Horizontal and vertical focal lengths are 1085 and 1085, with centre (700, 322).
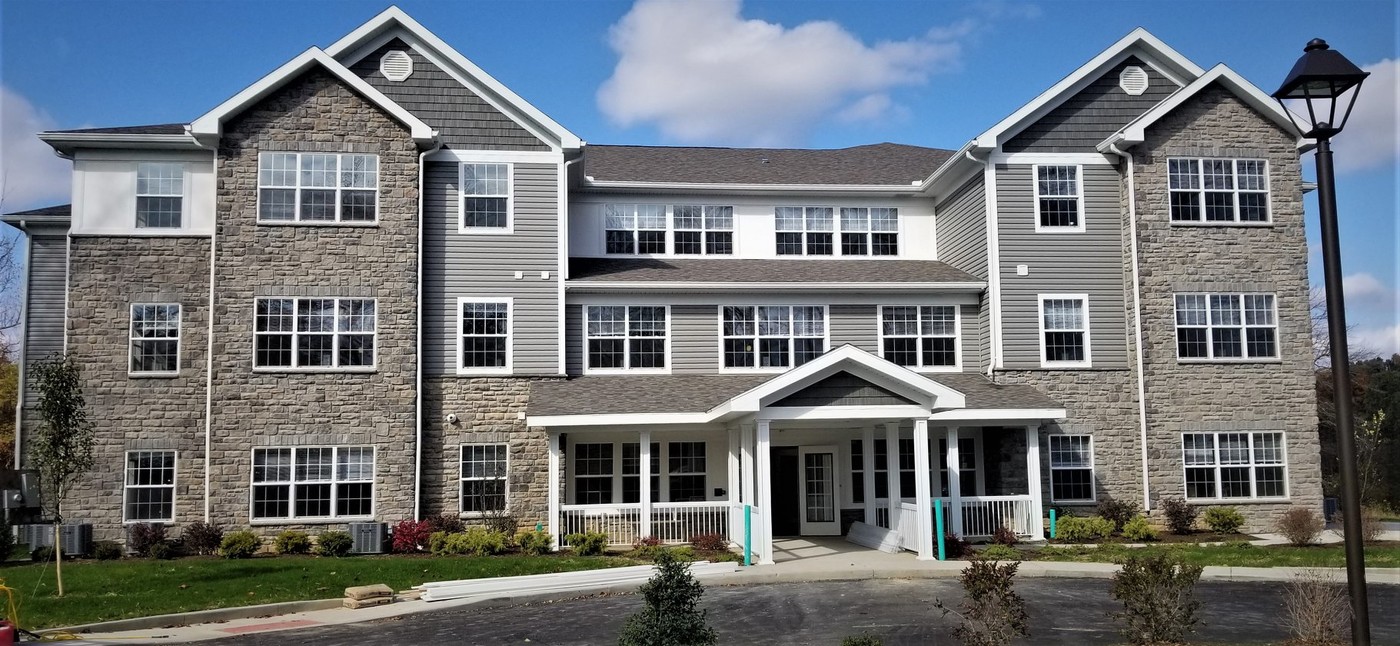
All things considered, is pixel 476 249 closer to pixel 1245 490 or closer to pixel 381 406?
pixel 381 406

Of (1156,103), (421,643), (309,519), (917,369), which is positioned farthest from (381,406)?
(1156,103)

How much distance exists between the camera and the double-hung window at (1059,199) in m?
24.5

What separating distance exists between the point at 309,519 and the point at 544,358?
5.75m

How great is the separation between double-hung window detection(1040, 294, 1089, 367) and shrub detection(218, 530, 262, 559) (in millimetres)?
16854

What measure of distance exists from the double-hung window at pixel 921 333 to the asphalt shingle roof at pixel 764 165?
12.1 feet

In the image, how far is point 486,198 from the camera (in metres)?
23.7

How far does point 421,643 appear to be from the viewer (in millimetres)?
12828

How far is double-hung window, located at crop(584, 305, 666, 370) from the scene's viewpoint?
79.3 ft

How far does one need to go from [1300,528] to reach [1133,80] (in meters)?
10.6

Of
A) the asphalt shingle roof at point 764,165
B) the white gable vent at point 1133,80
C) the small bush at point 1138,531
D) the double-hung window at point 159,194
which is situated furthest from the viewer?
the asphalt shingle roof at point 764,165

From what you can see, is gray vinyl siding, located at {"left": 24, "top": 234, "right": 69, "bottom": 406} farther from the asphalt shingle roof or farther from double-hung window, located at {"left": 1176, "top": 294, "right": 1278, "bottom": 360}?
double-hung window, located at {"left": 1176, "top": 294, "right": 1278, "bottom": 360}

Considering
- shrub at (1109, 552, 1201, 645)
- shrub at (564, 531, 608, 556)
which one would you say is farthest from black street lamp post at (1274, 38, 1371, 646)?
shrub at (564, 531, 608, 556)

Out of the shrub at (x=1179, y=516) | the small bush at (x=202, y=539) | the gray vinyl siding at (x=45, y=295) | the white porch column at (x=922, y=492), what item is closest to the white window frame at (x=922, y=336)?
the shrub at (x=1179, y=516)

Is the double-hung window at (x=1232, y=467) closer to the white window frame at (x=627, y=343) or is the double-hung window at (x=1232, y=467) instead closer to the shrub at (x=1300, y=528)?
the shrub at (x=1300, y=528)
